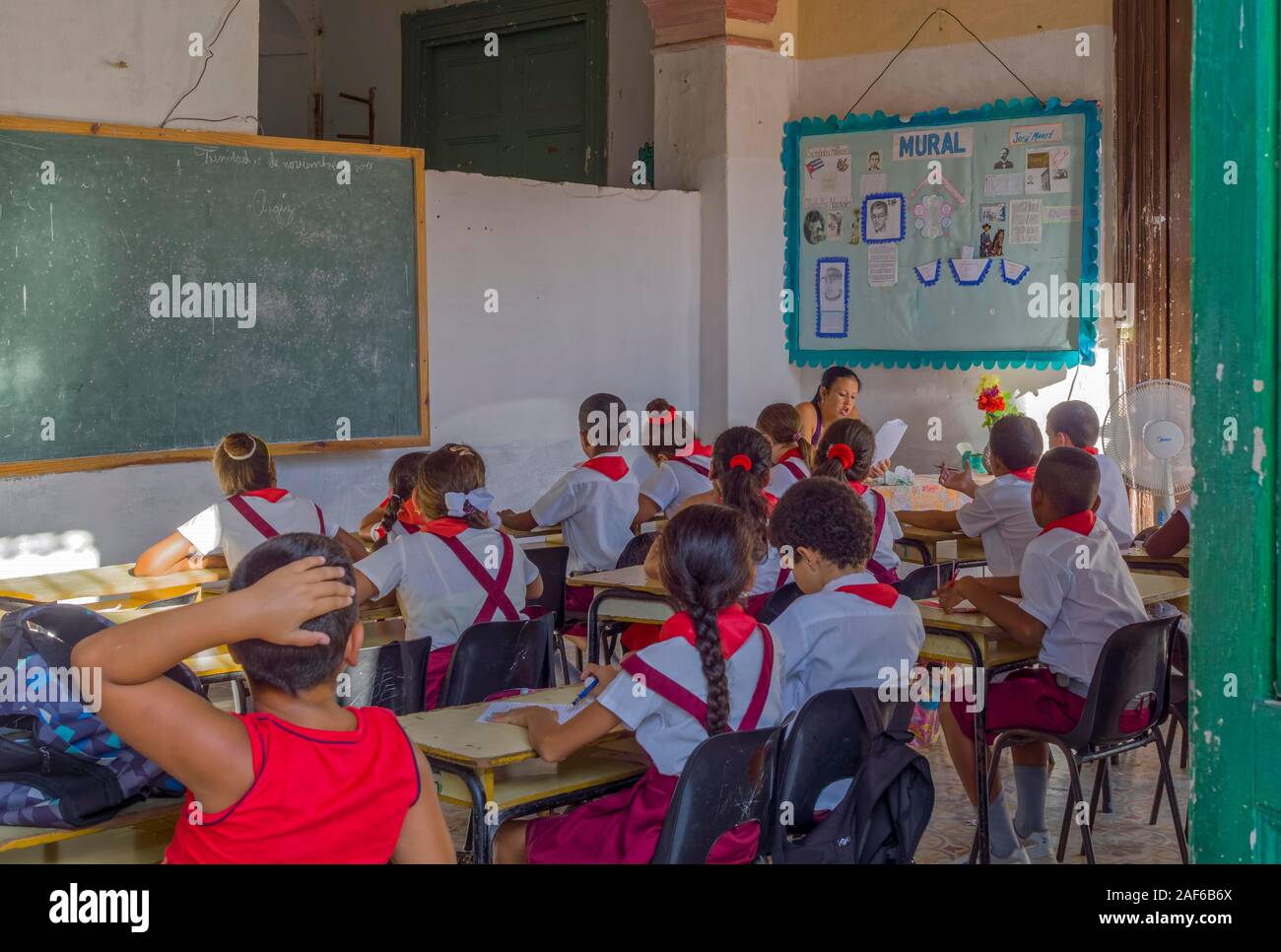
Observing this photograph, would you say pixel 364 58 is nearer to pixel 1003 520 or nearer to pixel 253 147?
pixel 253 147

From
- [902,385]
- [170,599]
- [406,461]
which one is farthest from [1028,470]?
[902,385]

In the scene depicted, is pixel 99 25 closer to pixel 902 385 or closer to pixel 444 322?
pixel 444 322

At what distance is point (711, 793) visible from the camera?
8.68 ft

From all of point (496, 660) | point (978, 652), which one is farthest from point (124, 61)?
point (978, 652)

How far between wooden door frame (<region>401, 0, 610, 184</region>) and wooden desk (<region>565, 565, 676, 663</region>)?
533 cm

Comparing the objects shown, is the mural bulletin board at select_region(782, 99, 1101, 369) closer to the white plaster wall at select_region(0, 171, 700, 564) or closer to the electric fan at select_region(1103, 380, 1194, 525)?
the white plaster wall at select_region(0, 171, 700, 564)

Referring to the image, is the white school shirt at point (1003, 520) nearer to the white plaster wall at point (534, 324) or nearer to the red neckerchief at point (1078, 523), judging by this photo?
the red neckerchief at point (1078, 523)

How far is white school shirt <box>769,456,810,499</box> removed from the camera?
223 inches

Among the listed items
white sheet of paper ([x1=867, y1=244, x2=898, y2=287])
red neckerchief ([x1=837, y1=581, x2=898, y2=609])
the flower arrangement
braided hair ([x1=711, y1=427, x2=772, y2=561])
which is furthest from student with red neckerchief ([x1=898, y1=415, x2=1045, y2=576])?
white sheet of paper ([x1=867, y1=244, x2=898, y2=287])

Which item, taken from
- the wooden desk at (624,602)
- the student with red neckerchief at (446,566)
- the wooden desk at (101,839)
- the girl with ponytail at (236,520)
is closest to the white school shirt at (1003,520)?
the wooden desk at (624,602)

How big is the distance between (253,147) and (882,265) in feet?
13.1

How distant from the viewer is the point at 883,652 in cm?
329

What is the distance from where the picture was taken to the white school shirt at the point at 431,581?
399 centimetres
